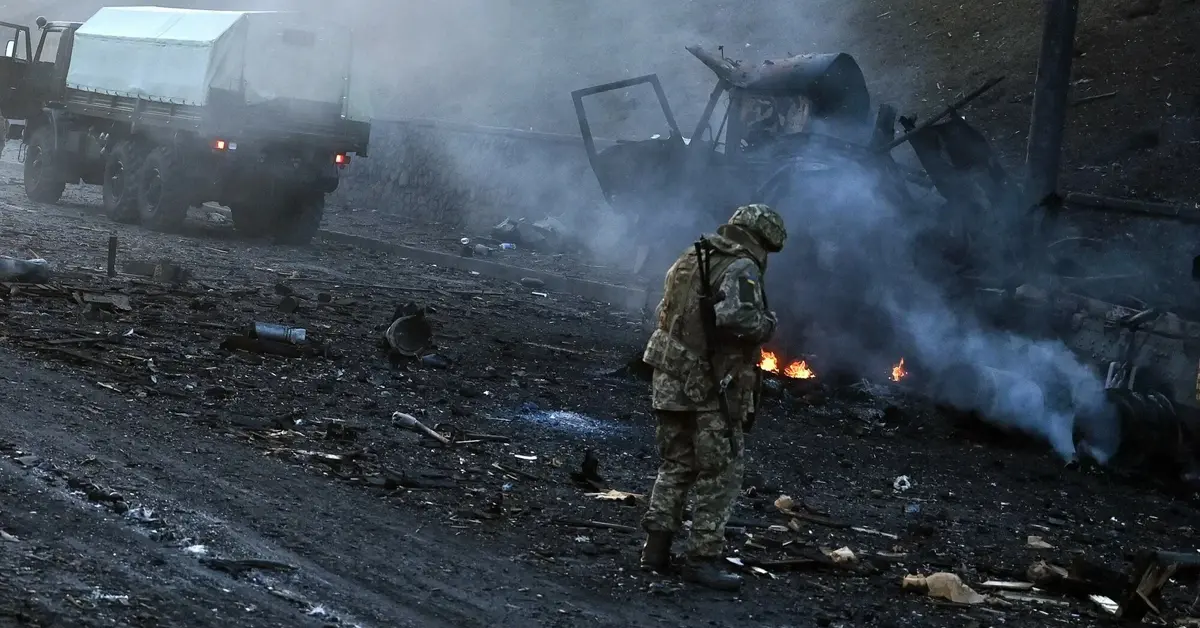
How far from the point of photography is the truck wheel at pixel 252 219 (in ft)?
55.7

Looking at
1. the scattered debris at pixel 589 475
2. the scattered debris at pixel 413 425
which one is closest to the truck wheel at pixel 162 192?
the scattered debris at pixel 413 425

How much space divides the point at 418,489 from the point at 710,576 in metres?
1.78

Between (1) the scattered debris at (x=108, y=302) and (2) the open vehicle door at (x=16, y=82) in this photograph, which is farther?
(2) the open vehicle door at (x=16, y=82)

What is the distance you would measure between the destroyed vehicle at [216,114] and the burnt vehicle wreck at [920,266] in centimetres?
415

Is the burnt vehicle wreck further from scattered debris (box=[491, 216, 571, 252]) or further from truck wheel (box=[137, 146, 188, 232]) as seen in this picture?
truck wheel (box=[137, 146, 188, 232])

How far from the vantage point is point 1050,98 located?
12633 mm

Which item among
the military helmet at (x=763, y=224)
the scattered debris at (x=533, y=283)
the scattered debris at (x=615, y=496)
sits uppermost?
the military helmet at (x=763, y=224)

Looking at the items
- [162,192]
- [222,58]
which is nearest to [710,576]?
[222,58]

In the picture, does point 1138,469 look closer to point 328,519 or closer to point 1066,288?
point 1066,288

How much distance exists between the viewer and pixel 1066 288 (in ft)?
32.4

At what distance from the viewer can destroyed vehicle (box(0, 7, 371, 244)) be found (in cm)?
1570

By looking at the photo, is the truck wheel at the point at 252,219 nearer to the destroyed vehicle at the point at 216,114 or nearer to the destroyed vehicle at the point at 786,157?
the destroyed vehicle at the point at 216,114

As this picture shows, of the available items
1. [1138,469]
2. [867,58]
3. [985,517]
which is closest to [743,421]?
[985,517]

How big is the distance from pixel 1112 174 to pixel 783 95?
546cm
